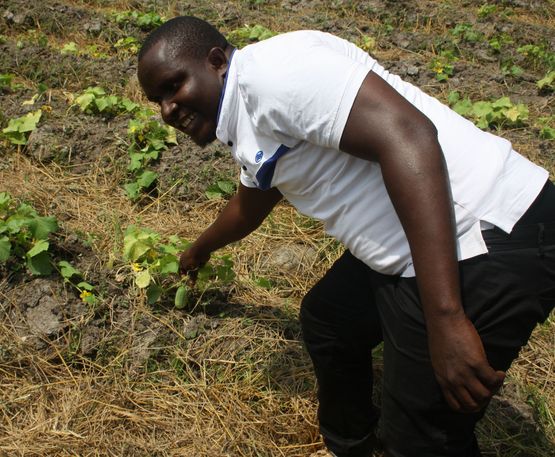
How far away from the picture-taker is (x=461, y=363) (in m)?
1.50

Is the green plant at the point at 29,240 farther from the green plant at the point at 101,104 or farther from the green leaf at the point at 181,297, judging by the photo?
the green plant at the point at 101,104

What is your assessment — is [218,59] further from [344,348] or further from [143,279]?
[143,279]

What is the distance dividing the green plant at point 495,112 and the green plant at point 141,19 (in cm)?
294

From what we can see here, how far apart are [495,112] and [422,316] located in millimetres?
3564

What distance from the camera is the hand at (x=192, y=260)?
257cm

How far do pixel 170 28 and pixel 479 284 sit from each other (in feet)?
3.21

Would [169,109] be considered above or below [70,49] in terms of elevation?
above

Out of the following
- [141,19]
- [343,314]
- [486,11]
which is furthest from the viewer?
[486,11]

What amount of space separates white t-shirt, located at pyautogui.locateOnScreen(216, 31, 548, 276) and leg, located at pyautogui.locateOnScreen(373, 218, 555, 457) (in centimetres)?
5

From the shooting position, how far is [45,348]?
276cm

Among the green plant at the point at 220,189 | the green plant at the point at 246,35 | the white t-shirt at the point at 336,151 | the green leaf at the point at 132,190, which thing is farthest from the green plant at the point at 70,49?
the white t-shirt at the point at 336,151

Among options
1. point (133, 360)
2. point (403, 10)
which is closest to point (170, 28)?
point (133, 360)

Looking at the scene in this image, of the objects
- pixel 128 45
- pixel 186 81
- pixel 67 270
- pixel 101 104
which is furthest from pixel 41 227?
pixel 128 45

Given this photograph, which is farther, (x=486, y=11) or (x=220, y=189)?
(x=486, y=11)
